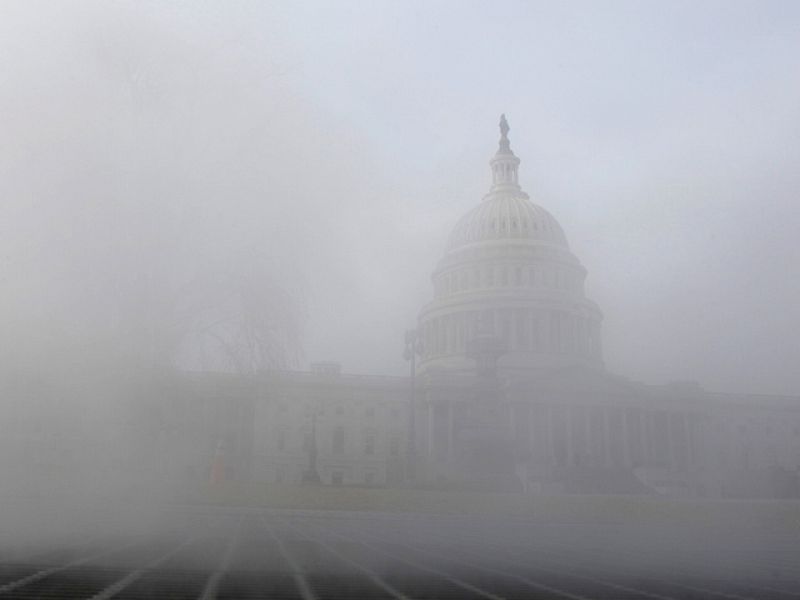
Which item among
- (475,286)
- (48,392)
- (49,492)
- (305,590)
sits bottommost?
(305,590)

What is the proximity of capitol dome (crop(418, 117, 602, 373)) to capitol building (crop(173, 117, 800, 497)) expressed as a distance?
0.15 m

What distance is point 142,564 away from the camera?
992 centimetres

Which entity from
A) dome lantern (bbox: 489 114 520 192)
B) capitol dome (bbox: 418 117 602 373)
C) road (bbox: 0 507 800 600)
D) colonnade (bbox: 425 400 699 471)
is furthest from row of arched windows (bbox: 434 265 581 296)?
road (bbox: 0 507 800 600)

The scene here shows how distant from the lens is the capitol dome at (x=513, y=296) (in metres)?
90.2

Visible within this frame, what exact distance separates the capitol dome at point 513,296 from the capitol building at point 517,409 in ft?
0.50

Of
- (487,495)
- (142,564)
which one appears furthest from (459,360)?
(142,564)

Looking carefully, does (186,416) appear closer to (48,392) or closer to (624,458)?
(48,392)

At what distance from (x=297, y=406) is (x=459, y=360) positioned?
19493mm

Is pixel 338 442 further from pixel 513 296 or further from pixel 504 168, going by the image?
pixel 504 168

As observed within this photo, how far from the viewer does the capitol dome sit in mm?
90250

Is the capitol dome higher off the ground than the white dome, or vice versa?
the white dome

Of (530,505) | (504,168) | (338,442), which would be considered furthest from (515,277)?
(530,505)

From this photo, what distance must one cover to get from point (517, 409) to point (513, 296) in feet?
61.6

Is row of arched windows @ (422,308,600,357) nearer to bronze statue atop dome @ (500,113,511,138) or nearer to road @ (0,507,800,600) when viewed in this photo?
bronze statue atop dome @ (500,113,511,138)
